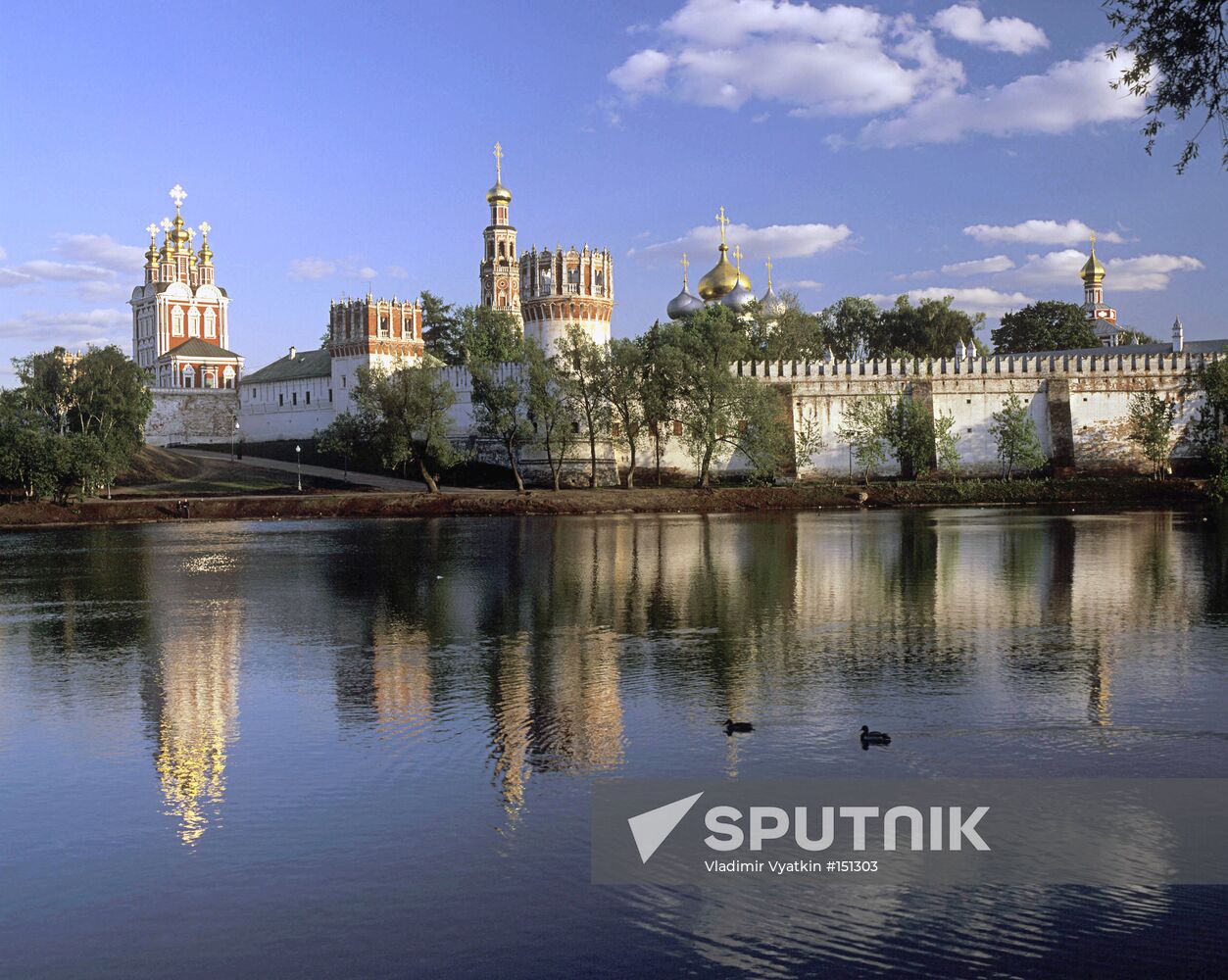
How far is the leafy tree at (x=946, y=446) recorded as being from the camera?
5288cm

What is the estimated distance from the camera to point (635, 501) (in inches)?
1923

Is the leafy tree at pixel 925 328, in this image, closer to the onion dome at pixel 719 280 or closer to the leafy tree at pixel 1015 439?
the onion dome at pixel 719 280


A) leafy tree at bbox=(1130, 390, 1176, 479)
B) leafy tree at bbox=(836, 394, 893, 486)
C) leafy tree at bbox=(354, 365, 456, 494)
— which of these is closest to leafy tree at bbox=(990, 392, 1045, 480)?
leafy tree at bbox=(1130, 390, 1176, 479)

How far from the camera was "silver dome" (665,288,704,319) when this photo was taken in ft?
241

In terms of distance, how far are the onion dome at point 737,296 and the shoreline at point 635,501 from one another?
2214 centimetres

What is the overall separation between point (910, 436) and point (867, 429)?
76.8 inches

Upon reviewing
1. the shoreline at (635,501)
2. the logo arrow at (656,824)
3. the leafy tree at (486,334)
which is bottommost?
the logo arrow at (656,824)

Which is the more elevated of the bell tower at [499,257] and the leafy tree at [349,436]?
Answer: the bell tower at [499,257]

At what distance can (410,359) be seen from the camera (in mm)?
67250

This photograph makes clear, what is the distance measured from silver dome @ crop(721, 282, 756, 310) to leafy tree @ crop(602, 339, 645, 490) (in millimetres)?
19631

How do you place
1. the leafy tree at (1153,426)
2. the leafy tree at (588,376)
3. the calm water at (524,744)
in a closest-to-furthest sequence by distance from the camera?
the calm water at (524,744) < the leafy tree at (588,376) < the leafy tree at (1153,426)

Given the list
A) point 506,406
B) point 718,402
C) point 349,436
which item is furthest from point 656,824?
point 349,436

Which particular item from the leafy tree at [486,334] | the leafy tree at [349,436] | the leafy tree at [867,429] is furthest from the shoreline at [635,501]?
the leafy tree at [486,334]

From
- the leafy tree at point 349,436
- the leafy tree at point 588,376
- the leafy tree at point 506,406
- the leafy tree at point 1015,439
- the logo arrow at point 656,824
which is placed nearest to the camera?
the logo arrow at point 656,824
